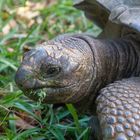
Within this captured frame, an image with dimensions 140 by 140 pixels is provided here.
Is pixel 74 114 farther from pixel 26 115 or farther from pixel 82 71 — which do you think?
pixel 26 115

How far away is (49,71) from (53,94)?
12 centimetres

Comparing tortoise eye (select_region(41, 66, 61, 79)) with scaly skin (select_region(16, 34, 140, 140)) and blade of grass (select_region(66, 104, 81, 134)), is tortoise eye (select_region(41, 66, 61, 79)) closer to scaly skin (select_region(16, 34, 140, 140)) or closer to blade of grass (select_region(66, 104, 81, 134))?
scaly skin (select_region(16, 34, 140, 140))

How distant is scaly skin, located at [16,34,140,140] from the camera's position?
2453 millimetres

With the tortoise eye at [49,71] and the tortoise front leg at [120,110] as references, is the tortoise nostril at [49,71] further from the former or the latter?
the tortoise front leg at [120,110]

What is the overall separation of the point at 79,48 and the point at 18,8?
2.59 m

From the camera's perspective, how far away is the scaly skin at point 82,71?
96.6 inches

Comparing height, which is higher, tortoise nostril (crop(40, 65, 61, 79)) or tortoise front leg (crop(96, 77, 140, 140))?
tortoise nostril (crop(40, 65, 61, 79))

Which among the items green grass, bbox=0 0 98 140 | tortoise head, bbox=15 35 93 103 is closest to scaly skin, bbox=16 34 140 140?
tortoise head, bbox=15 35 93 103

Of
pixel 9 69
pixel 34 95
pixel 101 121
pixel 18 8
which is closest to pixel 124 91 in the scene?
pixel 101 121

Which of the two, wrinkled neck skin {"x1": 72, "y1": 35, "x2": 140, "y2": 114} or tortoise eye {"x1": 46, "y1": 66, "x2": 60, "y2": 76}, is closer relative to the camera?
tortoise eye {"x1": 46, "y1": 66, "x2": 60, "y2": 76}

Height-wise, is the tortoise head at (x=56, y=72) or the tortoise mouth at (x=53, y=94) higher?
the tortoise head at (x=56, y=72)

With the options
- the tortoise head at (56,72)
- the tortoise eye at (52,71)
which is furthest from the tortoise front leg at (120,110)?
the tortoise eye at (52,71)

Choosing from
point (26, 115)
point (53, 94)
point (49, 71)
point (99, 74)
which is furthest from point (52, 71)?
point (26, 115)

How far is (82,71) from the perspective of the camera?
8.55 feet
